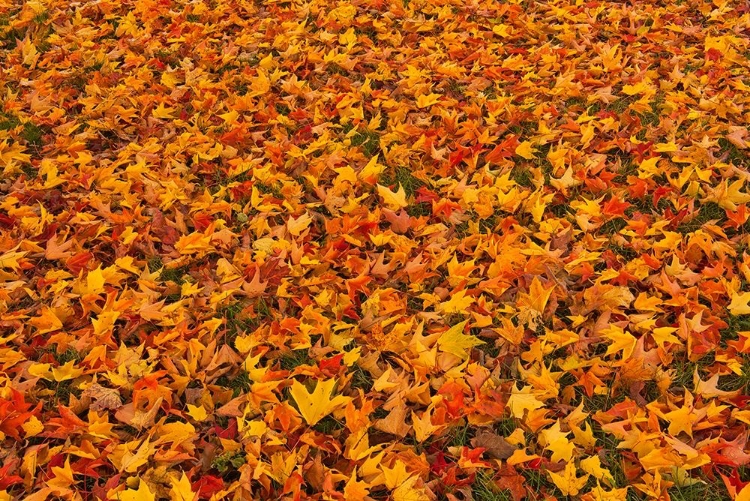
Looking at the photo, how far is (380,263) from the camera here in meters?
2.55

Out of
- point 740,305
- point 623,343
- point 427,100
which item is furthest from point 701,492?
point 427,100

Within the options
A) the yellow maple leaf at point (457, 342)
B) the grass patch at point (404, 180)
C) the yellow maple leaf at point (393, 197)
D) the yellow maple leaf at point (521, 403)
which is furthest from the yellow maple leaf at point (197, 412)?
the grass patch at point (404, 180)

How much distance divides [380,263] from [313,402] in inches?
29.1

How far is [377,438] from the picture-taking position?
2.00 meters

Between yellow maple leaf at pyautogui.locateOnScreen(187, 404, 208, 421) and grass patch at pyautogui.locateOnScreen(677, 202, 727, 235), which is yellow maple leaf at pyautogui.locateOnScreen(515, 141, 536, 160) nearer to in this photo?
grass patch at pyautogui.locateOnScreen(677, 202, 727, 235)

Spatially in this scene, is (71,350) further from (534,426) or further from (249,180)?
(534,426)

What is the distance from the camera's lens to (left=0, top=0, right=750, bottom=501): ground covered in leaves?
1.92 meters

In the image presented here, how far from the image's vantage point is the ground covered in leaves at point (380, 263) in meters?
1.92

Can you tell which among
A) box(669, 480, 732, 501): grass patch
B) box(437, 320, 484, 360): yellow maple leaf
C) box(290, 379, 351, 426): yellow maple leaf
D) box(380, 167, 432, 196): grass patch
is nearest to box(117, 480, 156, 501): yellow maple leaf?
box(290, 379, 351, 426): yellow maple leaf

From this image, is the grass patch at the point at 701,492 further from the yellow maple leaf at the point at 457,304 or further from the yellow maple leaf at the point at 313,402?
the yellow maple leaf at the point at 313,402

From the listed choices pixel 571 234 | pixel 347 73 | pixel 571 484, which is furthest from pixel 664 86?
pixel 571 484

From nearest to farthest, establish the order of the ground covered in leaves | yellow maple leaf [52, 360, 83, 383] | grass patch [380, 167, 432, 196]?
the ground covered in leaves, yellow maple leaf [52, 360, 83, 383], grass patch [380, 167, 432, 196]

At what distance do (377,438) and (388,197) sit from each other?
1221 millimetres

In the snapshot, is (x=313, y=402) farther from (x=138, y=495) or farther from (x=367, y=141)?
(x=367, y=141)
